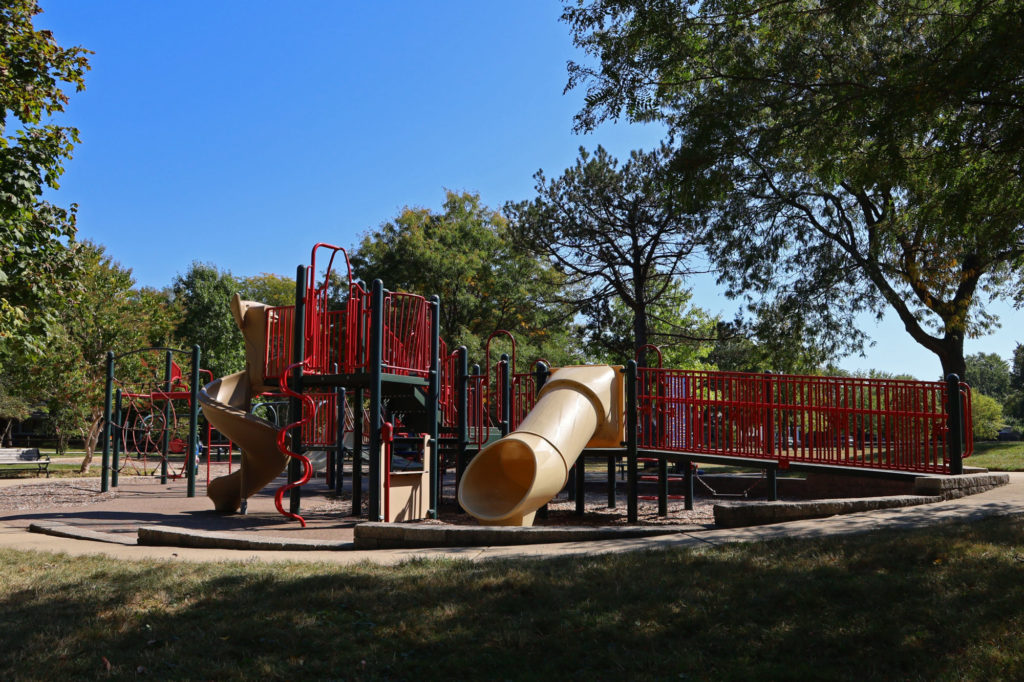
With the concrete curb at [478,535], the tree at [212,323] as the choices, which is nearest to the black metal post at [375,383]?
the concrete curb at [478,535]

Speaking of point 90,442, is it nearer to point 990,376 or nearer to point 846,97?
point 846,97

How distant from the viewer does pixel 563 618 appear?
17.1 feet

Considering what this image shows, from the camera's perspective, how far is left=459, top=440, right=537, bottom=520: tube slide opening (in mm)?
10086

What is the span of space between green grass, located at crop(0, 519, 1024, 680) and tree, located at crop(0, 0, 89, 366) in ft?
29.8

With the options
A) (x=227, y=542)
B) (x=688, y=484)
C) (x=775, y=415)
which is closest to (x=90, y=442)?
(x=227, y=542)

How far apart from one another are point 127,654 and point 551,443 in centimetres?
597

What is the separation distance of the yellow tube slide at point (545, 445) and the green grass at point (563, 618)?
116 inches

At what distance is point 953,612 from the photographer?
4980 mm

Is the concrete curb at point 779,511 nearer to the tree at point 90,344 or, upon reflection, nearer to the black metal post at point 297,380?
the black metal post at point 297,380

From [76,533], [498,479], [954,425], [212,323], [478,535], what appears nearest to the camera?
[478,535]

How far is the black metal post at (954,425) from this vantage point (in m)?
10.3

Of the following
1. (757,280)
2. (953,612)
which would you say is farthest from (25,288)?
(757,280)

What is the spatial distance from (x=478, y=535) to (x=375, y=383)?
3.12 m

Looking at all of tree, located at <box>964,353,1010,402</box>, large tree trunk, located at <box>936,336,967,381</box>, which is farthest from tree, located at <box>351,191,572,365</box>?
tree, located at <box>964,353,1010,402</box>
